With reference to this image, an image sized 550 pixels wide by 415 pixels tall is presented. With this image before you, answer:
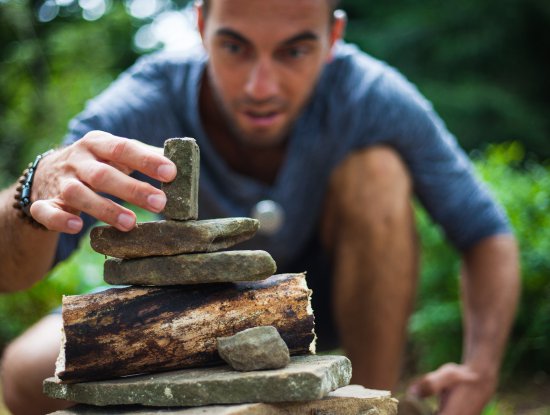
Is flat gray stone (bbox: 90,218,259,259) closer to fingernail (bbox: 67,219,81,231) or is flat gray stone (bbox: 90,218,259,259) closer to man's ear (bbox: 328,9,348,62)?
fingernail (bbox: 67,219,81,231)

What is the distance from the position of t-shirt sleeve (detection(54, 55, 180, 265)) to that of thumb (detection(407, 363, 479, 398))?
1.78m

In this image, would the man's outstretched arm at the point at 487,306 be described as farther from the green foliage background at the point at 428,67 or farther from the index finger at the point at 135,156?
the green foliage background at the point at 428,67

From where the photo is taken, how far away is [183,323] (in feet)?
7.76

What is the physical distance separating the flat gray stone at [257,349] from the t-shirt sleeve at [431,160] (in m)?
2.10

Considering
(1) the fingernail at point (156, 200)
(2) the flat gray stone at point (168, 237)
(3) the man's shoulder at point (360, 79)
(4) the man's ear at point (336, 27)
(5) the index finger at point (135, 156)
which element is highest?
(4) the man's ear at point (336, 27)

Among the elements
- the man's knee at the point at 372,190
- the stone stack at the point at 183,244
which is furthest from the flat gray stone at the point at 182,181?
the man's knee at the point at 372,190

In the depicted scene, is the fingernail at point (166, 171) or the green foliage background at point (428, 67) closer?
the fingernail at point (166, 171)

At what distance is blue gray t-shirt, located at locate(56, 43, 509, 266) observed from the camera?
13.8 feet

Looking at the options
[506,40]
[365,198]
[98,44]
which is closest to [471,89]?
[506,40]

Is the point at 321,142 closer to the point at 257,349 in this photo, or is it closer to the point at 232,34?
the point at 232,34

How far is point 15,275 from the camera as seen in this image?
10.3 feet

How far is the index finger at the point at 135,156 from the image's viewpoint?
2312 mm

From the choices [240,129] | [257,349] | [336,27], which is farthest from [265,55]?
[257,349]

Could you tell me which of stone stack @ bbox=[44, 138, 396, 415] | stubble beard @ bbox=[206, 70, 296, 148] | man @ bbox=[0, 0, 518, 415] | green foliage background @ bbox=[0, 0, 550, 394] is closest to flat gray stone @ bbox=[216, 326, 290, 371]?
stone stack @ bbox=[44, 138, 396, 415]
